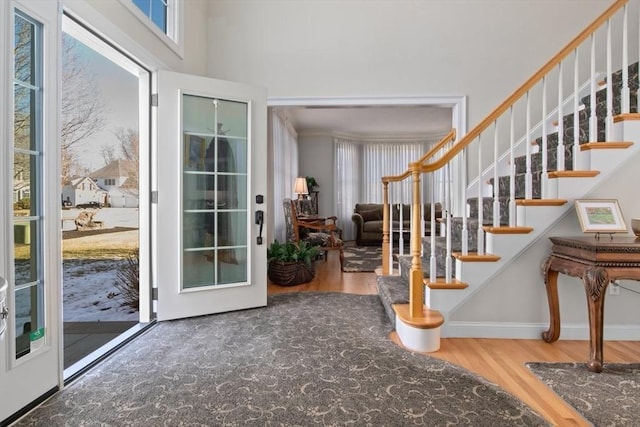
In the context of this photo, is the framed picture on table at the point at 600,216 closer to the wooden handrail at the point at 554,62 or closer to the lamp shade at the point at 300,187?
the wooden handrail at the point at 554,62

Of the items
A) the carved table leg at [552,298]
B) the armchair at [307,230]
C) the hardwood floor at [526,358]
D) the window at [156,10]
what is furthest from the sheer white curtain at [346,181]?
the carved table leg at [552,298]

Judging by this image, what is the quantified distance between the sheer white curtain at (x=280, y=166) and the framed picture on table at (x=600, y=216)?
3.58 metres

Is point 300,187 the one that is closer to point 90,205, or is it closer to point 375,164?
point 375,164

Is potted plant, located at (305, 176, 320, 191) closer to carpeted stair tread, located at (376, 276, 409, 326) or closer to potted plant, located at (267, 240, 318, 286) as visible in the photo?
potted plant, located at (267, 240, 318, 286)

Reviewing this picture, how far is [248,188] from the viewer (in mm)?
2869

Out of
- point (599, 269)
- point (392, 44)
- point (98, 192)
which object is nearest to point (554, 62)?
point (599, 269)

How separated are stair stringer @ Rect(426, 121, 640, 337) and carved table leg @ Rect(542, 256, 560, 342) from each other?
179 millimetres

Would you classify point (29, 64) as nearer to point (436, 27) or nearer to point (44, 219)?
point (44, 219)

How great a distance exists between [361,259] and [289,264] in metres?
2.00

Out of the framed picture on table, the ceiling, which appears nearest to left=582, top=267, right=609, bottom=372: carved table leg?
the framed picture on table

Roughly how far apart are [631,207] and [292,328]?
2.53 meters

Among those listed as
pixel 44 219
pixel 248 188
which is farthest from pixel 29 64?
pixel 248 188

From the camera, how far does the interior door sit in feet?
8.45

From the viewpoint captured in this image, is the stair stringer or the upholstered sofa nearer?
the stair stringer
